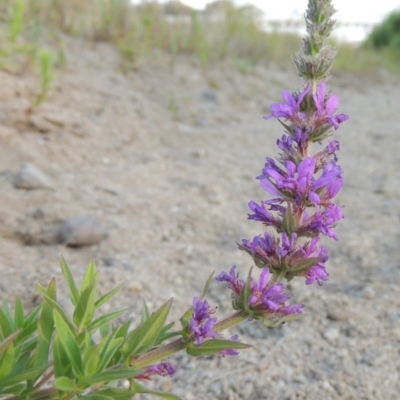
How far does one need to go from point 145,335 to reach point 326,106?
2.24ft

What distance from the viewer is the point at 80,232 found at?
116 inches

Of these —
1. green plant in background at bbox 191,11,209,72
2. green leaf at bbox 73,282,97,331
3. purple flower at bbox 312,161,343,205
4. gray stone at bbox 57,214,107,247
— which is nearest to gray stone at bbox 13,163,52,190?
gray stone at bbox 57,214,107,247

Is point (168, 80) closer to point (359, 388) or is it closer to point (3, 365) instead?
point (359, 388)

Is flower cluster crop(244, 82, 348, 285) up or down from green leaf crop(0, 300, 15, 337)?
up

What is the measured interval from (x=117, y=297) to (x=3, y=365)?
4.30ft

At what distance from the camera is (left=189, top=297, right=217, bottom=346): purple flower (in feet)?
4.20

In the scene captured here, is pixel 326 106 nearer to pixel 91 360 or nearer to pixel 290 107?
pixel 290 107

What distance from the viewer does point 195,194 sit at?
3908 mm

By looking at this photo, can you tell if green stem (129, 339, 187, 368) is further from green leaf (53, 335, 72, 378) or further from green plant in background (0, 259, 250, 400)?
green leaf (53, 335, 72, 378)

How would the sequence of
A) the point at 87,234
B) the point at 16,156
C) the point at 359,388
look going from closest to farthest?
the point at 359,388
the point at 87,234
the point at 16,156

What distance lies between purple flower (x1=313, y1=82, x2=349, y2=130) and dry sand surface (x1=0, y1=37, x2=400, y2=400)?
3.95 feet

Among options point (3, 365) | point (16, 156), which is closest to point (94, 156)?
point (16, 156)

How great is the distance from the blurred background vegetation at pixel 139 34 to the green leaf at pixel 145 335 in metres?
3.18

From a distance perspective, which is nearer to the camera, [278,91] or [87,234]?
[87,234]
